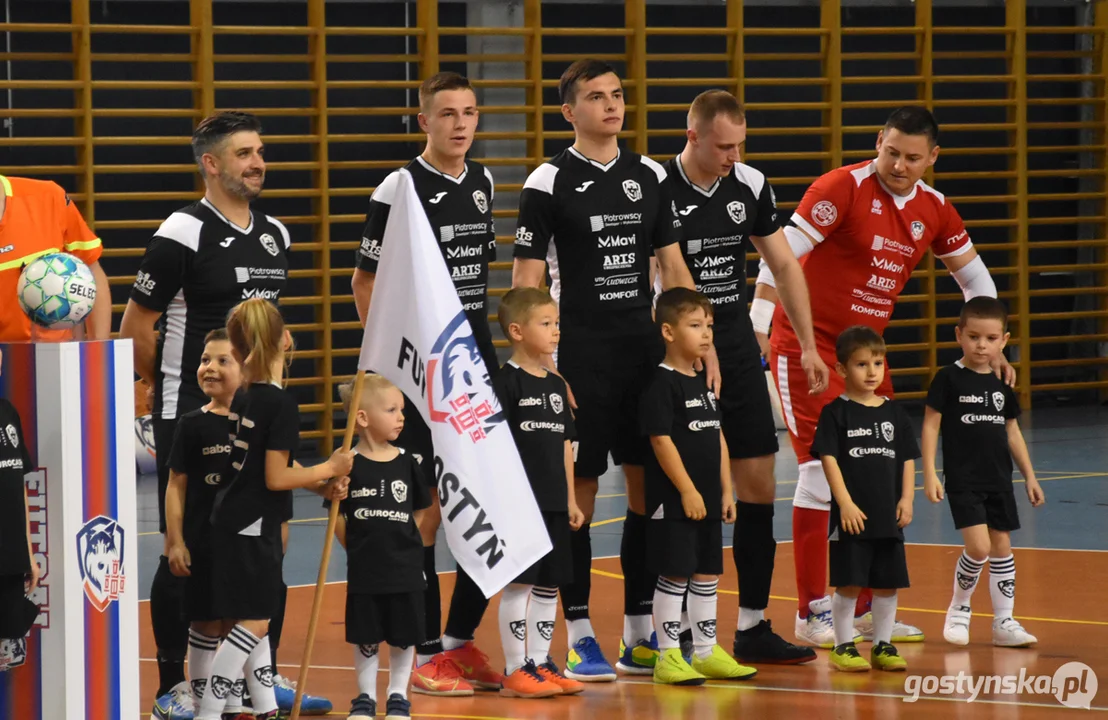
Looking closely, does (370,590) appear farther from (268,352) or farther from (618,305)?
(618,305)

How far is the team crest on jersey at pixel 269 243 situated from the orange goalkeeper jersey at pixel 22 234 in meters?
0.48

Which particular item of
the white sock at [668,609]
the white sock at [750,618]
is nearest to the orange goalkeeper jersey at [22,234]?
the white sock at [668,609]

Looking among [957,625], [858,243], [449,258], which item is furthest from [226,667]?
[858,243]

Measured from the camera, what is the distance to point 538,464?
4.54m

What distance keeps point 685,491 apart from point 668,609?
0.38 metres

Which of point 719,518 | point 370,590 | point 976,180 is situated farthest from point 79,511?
point 976,180

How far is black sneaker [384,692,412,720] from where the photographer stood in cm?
418

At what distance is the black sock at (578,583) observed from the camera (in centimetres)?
487

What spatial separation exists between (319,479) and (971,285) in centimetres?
279

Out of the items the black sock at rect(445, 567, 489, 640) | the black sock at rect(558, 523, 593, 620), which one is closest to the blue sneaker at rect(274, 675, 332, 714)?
the black sock at rect(445, 567, 489, 640)

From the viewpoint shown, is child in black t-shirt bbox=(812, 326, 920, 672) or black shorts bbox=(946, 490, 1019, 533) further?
black shorts bbox=(946, 490, 1019, 533)

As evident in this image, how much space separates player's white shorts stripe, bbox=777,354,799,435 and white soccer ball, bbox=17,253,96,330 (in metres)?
2.59

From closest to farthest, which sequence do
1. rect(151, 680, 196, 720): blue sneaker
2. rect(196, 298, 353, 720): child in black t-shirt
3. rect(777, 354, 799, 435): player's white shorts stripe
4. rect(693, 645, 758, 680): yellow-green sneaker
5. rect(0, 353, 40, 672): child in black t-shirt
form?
rect(0, 353, 40, 672): child in black t-shirt < rect(196, 298, 353, 720): child in black t-shirt < rect(151, 680, 196, 720): blue sneaker < rect(693, 645, 758, 680): yellow-green sneaker < rect(777, 354, 799, 435): player's white shorts stripe

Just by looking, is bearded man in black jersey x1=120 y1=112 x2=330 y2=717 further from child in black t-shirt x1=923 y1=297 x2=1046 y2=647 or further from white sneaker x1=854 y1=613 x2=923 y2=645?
child in black t-shirt x1=923 y1=297 x2=1046 y2=647
